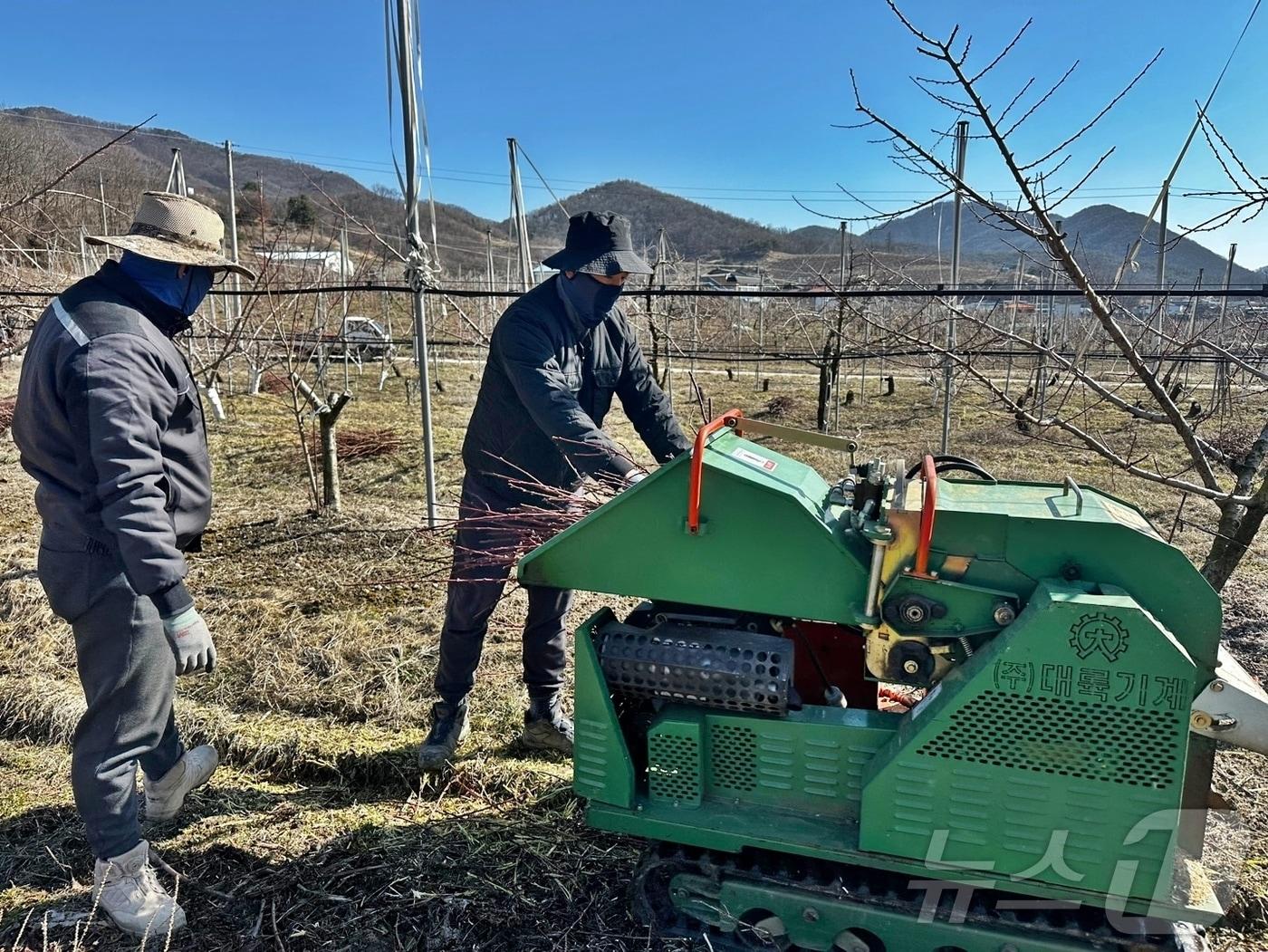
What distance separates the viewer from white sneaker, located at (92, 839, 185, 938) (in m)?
2.31

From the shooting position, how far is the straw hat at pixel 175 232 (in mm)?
2396

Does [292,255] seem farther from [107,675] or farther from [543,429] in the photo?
[107,675]

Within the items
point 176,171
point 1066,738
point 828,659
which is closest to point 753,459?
point 828,659

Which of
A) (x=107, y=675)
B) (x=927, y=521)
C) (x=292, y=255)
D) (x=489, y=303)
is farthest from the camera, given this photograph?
(x=489, y=303)

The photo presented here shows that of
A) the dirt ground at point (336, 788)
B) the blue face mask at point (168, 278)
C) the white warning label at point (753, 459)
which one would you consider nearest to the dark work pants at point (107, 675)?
the dirt ground at point (336, 788)

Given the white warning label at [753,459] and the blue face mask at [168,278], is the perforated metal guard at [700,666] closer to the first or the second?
the white warning label at [753,459]

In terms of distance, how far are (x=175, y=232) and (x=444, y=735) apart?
1.93 metres

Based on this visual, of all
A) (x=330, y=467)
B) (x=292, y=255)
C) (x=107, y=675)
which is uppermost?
(x=292, y=255)

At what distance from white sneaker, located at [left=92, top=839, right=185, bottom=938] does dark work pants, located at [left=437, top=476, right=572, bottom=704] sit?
1.10 m

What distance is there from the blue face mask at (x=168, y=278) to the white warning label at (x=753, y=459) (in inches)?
63.8

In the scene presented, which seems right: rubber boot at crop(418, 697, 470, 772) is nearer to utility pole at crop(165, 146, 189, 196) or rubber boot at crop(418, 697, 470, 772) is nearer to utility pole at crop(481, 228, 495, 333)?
utility pole at crop(165, 146, 189, 196)

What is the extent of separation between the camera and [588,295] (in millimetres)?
2947

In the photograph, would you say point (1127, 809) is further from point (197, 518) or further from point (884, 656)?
point (197, 518)

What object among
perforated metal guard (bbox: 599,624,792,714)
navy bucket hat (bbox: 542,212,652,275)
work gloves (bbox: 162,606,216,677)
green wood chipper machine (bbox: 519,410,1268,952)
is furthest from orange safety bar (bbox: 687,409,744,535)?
work gloves (bbox: 162,606,216,677)
